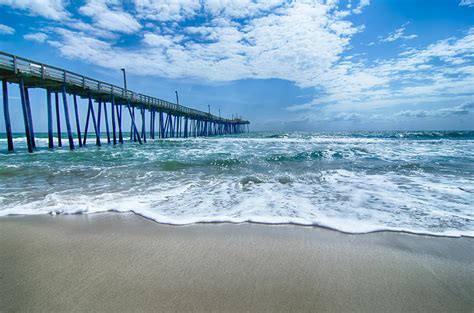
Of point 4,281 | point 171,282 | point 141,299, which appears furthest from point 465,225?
point 4,281

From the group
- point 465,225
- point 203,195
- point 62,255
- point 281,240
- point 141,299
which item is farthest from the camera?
point 203,195

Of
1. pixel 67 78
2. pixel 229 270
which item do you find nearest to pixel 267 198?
pixel 229 270

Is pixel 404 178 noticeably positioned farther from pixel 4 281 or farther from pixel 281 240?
pixel 4 281

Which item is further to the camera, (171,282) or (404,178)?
(404,178)

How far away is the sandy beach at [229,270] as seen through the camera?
1.65m

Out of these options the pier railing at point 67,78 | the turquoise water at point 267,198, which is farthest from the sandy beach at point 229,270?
the pier railing at point 67,78

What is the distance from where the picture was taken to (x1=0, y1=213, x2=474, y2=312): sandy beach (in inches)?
65.1

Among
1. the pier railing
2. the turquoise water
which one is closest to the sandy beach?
the turquoise water

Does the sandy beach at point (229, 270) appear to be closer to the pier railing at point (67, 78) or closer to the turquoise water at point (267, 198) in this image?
the turquoise water at point (267, 198)

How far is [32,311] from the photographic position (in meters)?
1.57

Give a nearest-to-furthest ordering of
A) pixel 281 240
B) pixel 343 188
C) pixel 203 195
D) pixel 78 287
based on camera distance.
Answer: pixel 78 287 < pixel 281 240 < pixel 203 195 < pixel 343 188

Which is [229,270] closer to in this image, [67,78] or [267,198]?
[267,198]

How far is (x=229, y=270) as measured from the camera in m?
2.07

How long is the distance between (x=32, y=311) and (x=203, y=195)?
3.17m
